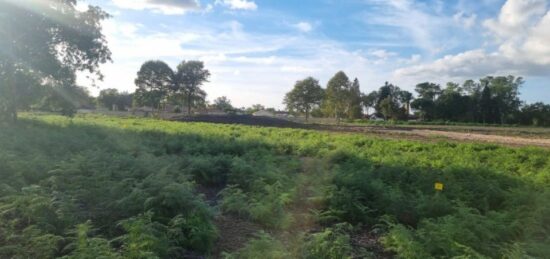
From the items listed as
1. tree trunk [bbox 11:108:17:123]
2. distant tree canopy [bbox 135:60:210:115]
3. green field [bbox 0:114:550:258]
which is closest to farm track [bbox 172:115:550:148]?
green field [bbox 0:114:550:258]

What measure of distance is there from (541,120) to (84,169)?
303ft

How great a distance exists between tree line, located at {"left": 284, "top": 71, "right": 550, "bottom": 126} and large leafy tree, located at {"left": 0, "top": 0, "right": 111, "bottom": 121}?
41.3m

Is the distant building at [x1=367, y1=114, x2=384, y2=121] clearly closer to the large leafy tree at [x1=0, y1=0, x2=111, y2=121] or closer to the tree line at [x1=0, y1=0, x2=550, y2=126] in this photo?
the tree line at [x1=0, y1=0, x2=550, y2=126]

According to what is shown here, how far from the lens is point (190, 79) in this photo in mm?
88438

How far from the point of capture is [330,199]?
893cm

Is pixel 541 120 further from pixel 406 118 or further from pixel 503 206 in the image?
pixel 503 206

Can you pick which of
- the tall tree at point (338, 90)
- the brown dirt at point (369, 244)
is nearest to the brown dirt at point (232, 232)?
the brown dirt at point (369, 244)

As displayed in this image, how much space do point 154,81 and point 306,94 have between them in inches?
1246

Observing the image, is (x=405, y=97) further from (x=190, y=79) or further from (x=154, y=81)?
(x=154, y=81)

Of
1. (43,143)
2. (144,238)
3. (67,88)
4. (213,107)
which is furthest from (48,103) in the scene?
(213,107)

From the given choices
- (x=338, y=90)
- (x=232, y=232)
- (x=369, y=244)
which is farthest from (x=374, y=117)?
(x=232, y=232)

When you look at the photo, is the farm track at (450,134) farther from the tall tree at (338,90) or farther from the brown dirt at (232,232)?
the brown dirt at (232,232)

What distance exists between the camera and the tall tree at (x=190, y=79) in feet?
289

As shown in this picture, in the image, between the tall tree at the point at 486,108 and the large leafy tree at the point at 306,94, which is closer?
the large leafy tree at the point at 306,94
